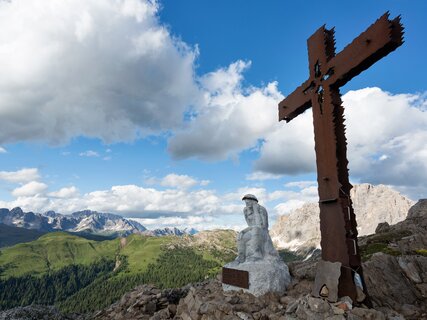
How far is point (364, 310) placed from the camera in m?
9.56

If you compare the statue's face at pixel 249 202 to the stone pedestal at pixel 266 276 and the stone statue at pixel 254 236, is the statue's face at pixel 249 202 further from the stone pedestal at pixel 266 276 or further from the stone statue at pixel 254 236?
the stone pedestal at pixel 266 276

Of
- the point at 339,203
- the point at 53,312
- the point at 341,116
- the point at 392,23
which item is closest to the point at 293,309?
the point at 339,203

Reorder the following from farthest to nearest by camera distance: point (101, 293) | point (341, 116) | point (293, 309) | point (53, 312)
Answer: point (101, 293), point (53, 312), point (341, 116), point (293, 309)

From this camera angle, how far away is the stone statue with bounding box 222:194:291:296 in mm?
13617

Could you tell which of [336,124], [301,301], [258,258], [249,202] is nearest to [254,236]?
[258,258]

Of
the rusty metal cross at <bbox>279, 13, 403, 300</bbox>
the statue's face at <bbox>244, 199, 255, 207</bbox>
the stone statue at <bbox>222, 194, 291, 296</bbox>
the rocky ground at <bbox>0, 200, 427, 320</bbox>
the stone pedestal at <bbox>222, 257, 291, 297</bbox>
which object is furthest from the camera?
the statue's face at <bbox>244, 199, 255, 207</bbox>

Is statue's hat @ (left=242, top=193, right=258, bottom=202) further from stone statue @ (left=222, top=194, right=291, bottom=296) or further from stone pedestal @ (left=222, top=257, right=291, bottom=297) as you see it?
stone pedestal @ (left=222, top=257, right=291, bottom=297)

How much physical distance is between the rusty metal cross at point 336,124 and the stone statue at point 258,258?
9.86ft

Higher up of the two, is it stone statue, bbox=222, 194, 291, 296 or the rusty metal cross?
the rusty metal cross

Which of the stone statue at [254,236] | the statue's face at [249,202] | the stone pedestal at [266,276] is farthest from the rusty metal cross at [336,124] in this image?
the statue's face at [249,202]

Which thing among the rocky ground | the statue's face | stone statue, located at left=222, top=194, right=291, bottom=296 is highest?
the statue's face

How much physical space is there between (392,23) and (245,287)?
11445mm

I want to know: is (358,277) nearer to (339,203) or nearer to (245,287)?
(339,203)

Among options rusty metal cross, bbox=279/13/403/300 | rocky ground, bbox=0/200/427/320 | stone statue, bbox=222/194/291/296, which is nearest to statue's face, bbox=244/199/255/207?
stone statue, bbox=222/194/291/296
